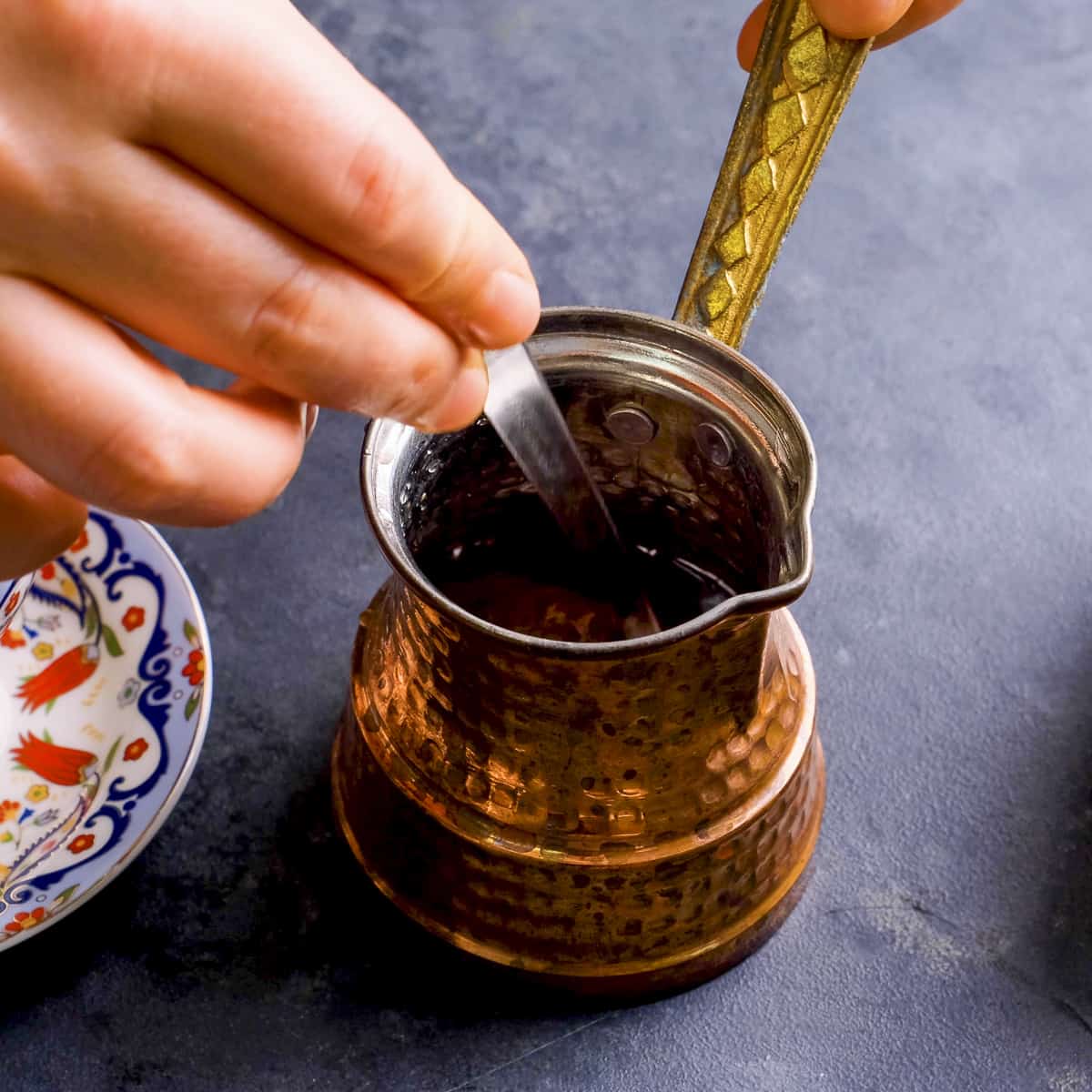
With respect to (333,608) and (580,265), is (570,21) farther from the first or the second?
(333,608)

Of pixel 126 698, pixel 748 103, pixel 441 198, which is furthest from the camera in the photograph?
pixel 126 698

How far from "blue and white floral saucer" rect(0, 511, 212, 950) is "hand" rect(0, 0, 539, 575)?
→ 0.24 meters

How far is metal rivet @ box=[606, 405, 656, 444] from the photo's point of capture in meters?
0.57

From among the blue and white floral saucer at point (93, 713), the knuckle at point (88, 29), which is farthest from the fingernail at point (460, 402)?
the blue and white floral saucer at point (93, 713)

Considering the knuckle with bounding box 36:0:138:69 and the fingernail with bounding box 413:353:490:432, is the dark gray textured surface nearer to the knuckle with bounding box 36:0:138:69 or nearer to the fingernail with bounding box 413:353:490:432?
the fingernail with bounding box 413:353:490:432

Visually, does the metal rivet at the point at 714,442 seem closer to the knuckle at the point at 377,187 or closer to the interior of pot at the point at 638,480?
the interior of pot at the point at 638,480

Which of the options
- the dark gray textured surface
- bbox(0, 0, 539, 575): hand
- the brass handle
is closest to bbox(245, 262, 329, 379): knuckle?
bbox(0, 0, 539, 575): hand

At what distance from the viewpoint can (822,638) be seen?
697 mm

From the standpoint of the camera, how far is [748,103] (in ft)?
1.63

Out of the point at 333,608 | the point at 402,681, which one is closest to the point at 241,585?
the point at 333,608

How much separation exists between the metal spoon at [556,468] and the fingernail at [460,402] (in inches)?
1.7

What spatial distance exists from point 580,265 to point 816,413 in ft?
0.58

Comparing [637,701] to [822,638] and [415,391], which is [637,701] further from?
[822,638]

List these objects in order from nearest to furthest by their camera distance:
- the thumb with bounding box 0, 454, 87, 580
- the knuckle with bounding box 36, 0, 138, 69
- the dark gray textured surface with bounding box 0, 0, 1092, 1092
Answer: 1. the knuckle with bounding box 36, 0, 138, 69
2. the thumb with bounding box 0, 454, 87, 580
3. the dark gray textured surface with bounding box 0, 0, 1092, 1092
